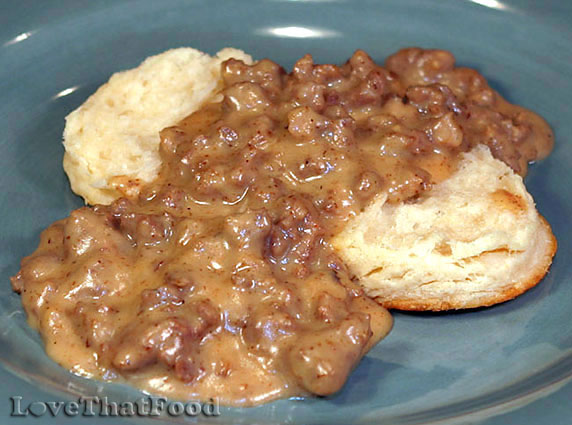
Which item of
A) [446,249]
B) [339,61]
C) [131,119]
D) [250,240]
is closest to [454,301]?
[446,249]

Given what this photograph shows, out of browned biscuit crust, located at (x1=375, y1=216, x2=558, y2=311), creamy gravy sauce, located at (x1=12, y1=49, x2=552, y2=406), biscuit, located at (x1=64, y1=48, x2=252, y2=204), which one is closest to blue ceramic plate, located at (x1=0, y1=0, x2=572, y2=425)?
browned biscuit crust, located at (x1=375, y1=216, x2=558, y2=311)

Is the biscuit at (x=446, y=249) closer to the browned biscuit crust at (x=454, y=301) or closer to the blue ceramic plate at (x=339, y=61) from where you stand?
the browned biscuit crust at (x=454, y=301)

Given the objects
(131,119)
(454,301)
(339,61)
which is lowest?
(454,301)

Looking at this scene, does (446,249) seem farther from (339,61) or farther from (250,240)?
(339,61)

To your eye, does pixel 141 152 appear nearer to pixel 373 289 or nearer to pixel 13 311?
pixel 13 311

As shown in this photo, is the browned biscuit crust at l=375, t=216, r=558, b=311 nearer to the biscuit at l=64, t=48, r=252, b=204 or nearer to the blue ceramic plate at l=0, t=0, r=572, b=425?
the blue ceramic plate at l=0, t=0, r=572, b=425

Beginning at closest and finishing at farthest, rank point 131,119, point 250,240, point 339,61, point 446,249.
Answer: point 250,240, point 446,249, point 131,119, point 339,61
